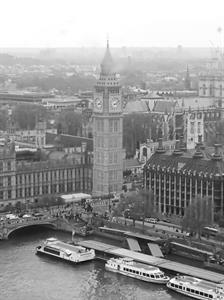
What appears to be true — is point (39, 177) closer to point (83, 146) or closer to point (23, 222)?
point (83, 146)

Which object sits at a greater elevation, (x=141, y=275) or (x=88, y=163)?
(x=88, y=163)

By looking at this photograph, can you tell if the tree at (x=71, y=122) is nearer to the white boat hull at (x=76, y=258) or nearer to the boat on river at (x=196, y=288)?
the white boat hull at (x=76, y=258)

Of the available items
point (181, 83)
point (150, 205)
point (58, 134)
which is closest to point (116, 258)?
point (150, 205)

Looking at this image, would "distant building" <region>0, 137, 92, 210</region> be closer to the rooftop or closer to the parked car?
the rooftop

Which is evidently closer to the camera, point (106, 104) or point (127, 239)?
point (127, 239)

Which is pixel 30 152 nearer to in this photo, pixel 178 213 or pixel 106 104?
pixel 106 104

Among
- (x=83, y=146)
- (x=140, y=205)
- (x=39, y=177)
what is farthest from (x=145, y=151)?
(x=140, y=205)
